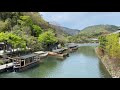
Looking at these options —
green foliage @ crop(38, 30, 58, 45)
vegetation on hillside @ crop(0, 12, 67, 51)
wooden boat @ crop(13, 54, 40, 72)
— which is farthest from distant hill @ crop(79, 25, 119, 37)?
wooden boat @ crop(13, 54, 40, 72)

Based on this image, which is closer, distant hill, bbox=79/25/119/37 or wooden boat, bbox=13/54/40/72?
wooden boat, bbox=13/54/40/72

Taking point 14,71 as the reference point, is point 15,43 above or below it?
above

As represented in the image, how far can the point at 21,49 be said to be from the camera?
11.8m

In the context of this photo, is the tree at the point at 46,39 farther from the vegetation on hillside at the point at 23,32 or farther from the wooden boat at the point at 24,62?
the wooden boat at the point at 24,62

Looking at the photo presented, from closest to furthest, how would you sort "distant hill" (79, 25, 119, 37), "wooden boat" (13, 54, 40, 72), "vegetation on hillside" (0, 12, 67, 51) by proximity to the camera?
"wooden boat" (13, 54, 40, 72) → "vegetation on hillside" (0, 12, 67, 51) → "distant hill" (79, 25, 119, 37)

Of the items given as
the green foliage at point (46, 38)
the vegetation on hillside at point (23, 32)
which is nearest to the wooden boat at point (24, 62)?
the vegetation on hillside at point (23, 32)

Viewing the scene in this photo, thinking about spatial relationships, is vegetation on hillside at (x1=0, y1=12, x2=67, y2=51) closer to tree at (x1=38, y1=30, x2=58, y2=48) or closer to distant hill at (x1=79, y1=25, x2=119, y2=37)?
tree at (x1=38, y1=30, x2=58, y2=48)

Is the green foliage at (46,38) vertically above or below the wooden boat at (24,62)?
above

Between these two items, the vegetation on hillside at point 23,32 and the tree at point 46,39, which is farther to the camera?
the tree at point 46,39

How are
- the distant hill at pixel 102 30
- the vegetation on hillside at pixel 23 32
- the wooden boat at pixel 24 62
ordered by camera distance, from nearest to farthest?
1. the wooden boat at pixel 24 62
2. the vegetation on hillside at pixel 23 32
3. the distant hill at pixel 102 30

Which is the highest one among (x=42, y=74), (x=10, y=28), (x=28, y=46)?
(x=10, y=28)
